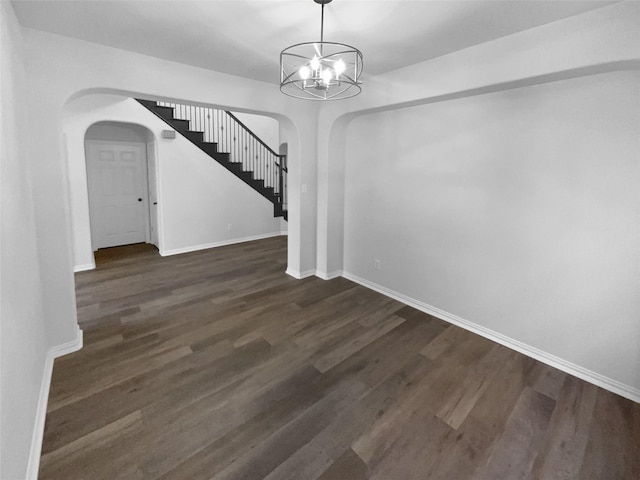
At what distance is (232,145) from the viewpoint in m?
6.81

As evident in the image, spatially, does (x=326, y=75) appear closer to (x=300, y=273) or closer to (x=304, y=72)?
(x=304, y=72)

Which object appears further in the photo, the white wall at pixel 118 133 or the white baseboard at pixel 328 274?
the white wall at pixel 118 133

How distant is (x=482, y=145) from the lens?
9.63ft

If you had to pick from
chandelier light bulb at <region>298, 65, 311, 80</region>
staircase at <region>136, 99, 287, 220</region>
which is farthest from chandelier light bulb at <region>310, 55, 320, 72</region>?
staircase at <region>136, 99, 287, 220</region>

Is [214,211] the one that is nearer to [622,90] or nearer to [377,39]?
[377,39]

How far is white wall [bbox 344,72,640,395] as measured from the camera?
227 centimetres

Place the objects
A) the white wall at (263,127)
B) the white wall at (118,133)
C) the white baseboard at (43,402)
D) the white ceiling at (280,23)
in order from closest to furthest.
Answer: the white baseboard at (43,402)
the white ceiling at (280,23)
the white wall at (118,133)
the white wall at (263,127)

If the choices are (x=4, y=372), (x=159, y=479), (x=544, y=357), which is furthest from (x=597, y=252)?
(x=4, y=372)

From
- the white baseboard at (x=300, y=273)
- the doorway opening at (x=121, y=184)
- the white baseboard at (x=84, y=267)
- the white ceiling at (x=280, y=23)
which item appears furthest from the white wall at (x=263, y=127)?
the white ceiling at (x=280, y=23)

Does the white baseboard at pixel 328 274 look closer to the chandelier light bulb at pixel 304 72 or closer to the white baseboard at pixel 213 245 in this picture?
the white baseboard at pixel 213 245

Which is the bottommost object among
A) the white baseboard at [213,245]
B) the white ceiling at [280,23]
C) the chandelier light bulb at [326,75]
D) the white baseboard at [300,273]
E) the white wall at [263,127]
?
the white baseboard at [300,273]

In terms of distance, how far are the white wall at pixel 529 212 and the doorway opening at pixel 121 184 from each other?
4.62 m

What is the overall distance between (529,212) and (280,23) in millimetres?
2540

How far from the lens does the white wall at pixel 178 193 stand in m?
4.66
